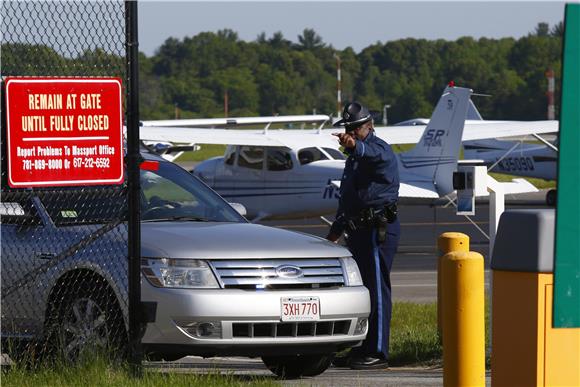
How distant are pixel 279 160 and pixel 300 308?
16961mm

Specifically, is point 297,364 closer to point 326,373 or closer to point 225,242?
point 326,373

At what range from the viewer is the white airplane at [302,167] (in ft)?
83.0

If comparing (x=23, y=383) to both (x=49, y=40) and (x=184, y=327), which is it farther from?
(x=49, y=40)

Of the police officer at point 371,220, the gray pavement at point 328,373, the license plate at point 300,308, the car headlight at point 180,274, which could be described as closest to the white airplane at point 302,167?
the gray pavement at point 328,373

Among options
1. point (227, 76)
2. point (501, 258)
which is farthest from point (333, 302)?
point (227, 76)

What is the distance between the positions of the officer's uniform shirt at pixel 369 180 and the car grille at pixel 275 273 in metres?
1.32

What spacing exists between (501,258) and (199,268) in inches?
124

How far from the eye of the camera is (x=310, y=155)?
25.6 metres

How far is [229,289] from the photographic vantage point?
8828 mm

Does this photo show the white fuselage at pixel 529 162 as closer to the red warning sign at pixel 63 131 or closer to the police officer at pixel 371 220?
the police officer at pixel 371 220

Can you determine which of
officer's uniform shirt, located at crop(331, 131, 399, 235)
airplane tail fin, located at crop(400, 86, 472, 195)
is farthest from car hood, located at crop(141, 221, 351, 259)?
airplane tail fin, located at crop(400, 86, 472, 195)

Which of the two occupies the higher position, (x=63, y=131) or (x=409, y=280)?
(x=63, y=131)

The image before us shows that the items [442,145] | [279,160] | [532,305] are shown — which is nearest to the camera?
[532,305]

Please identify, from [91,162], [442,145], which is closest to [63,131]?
[91,162]
